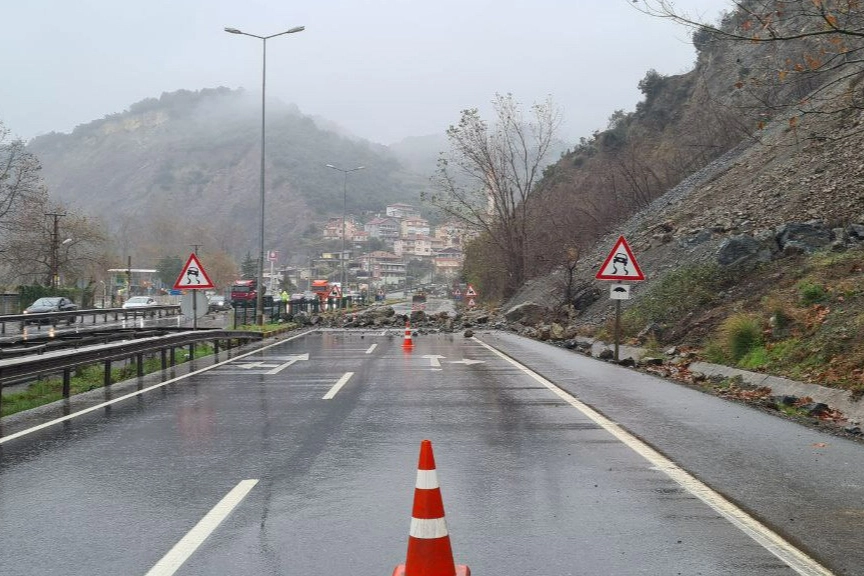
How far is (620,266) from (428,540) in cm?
1517

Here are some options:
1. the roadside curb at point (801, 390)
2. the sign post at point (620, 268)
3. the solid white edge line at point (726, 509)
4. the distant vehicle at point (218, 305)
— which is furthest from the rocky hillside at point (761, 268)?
the distant vehicle at point (218, 305)

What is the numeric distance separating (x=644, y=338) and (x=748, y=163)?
13.1 meters

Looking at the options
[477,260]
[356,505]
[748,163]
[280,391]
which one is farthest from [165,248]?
[356,505]

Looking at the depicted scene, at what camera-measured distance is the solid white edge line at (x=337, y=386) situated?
12742mm

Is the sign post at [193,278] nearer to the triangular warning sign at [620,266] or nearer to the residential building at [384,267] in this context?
the triangular warning sign at [620,266]

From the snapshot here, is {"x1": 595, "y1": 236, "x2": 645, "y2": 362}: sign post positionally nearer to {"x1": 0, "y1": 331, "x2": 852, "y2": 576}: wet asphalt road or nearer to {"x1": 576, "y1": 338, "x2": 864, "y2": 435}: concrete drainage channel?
{"x1": 576, "y1": 338, "x2": 864, "y2": 435}: concrete drainage channel

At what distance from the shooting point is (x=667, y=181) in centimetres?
4444

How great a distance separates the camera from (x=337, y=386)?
1413cm

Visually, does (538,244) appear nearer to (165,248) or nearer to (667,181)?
(667,181)

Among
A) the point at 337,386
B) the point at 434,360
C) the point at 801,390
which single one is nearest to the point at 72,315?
the point at 434,360

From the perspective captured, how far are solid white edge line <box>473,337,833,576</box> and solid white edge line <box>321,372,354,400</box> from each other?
14.1 ft

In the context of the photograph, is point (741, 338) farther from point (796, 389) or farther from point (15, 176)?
point (15, 176)

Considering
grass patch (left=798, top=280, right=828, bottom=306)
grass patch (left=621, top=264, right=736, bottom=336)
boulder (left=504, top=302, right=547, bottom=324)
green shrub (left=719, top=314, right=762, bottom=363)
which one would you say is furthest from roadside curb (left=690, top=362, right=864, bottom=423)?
boulder (left=504, top=302, right=547, bottom=324)

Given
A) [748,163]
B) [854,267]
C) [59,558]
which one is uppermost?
[748,163]
